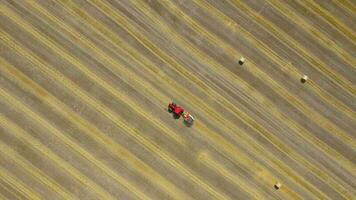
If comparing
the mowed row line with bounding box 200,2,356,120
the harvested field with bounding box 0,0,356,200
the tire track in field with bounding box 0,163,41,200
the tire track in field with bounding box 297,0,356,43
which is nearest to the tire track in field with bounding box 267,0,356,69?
the harvested field with bounding box 0,0,356,200

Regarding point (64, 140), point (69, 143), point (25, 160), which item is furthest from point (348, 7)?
point (25, 160)

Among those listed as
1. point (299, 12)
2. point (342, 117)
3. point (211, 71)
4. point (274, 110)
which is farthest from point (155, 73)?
point (342, 117)

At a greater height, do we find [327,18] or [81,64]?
[327,18]

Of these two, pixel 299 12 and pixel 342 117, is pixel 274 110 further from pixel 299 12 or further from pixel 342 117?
pixel 299 12

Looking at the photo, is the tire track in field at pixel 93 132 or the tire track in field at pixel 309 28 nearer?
the tire track in field at pixel 93 132

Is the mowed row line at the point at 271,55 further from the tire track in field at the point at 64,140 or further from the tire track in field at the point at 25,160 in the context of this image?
the tire track in field at the point at 25,160

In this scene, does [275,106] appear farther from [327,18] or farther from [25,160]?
[25,160]

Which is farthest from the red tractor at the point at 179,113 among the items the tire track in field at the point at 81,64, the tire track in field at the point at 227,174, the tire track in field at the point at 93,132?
the tire track in field at the point at 93,132
